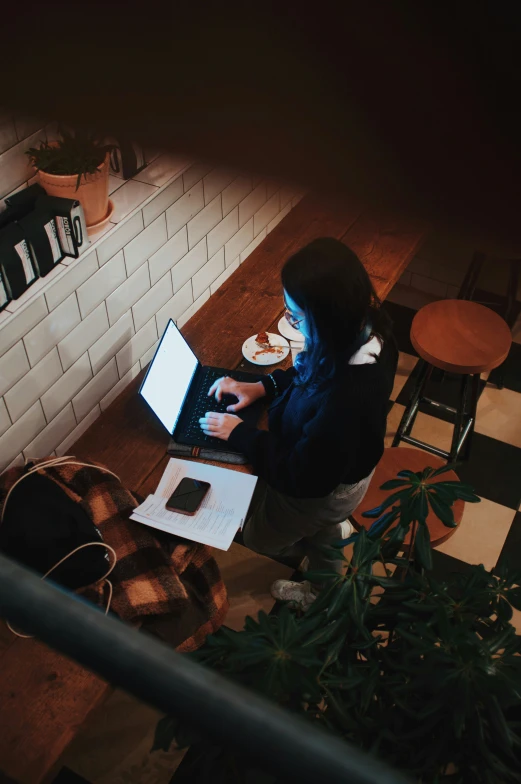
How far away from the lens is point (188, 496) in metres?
1.88

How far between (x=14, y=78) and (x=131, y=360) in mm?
2340

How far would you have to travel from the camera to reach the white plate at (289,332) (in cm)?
235

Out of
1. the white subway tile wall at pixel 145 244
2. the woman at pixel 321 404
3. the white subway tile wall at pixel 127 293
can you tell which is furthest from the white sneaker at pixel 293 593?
the white subway tile wall at pixel 145 244

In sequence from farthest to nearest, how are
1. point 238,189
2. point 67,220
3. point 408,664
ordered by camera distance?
point 67,220, point 408,664, point 238,189

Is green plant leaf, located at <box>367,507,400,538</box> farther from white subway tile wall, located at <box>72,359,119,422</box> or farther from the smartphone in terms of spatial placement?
white subway tile wall, located at <box>72,359,119,422</box>

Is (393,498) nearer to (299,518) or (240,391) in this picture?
(299,518)

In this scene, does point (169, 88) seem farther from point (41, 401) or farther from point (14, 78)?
point (41, 401)

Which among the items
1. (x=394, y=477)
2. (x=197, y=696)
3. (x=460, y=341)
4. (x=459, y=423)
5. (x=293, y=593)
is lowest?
(x=293, y=593)

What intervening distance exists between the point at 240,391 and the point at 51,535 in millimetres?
745

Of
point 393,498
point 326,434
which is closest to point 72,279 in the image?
point 326,434

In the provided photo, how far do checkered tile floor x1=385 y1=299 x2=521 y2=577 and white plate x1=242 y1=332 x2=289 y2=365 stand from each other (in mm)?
980

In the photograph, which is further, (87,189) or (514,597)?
(87,189)

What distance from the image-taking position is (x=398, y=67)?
0.11 m

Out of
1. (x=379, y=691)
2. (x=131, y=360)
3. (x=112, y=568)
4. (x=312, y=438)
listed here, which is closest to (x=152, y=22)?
(x=379, y=691)
